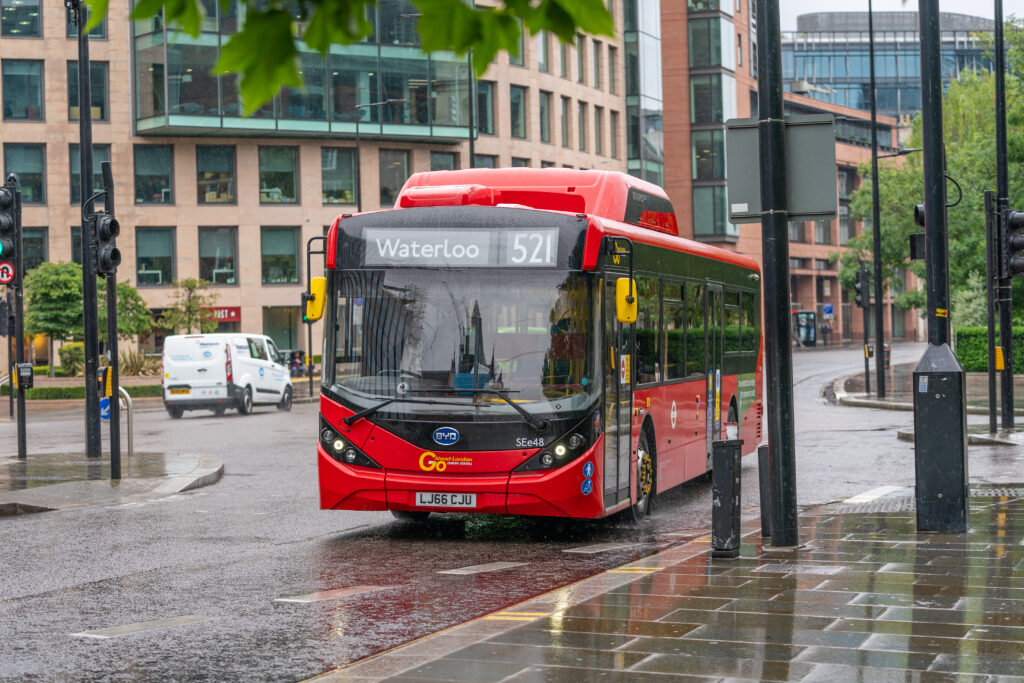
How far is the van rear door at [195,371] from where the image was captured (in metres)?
33.8

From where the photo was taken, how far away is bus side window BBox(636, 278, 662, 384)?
1277 centimetres

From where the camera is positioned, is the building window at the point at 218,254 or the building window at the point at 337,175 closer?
the building window at the point at 218,254

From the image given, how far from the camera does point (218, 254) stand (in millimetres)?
61594

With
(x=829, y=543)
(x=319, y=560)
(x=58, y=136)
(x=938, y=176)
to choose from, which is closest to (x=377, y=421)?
(x=319, y=560)

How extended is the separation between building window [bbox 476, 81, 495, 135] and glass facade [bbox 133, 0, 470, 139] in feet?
7.96

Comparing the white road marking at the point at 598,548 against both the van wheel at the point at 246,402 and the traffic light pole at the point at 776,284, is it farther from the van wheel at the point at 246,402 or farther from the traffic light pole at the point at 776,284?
the van wheel at the point at 246,402

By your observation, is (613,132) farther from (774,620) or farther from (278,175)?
(774,620)

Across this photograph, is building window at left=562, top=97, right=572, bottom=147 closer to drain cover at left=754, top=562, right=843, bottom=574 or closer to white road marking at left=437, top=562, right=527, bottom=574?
white road marking at left=437, top=562, right=527, bottom=574

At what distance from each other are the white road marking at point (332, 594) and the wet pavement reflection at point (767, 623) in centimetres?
140

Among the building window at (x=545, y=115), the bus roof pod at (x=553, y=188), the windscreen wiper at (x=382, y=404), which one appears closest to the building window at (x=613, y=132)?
the building window at (x=545, y=115)

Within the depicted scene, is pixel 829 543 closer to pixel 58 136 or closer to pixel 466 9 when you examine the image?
pixel 466 9

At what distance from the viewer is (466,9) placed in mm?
3336

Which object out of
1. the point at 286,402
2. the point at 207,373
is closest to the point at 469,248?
the point at 207,373

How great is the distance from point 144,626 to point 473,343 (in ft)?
14.0
